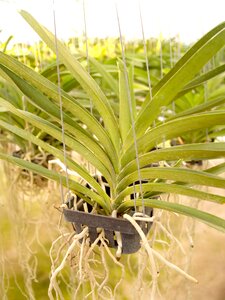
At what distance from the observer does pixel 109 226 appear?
1.85 feet

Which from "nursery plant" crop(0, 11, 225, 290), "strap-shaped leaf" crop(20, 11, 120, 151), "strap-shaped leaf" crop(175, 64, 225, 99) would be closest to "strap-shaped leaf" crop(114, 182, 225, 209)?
"nursery plant" crop(0, 11, 225, 290)

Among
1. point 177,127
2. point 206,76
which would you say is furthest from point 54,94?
point 206,76

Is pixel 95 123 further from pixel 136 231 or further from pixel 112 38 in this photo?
pixel 112 38

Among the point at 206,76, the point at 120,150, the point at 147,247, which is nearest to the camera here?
the point at 147,247

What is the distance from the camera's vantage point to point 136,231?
56 cm

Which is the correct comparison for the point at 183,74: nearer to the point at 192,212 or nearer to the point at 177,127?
the point at 177,127

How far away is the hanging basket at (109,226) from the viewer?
1.83 feet

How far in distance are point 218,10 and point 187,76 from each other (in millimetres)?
1362

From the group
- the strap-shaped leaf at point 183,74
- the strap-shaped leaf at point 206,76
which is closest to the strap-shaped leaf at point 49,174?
the strap-shaped leaf at point 183,74

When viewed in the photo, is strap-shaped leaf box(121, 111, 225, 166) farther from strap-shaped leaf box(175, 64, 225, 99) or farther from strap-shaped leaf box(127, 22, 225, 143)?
strap-shaped leaf box(175, 64, 225, 99)

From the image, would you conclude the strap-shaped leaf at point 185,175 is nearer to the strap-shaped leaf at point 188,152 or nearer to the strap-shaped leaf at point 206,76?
the strap-shaped leaf at point 188,152

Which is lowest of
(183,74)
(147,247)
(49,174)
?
(147,247)

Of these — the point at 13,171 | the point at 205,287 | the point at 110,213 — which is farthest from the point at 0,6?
the point at 205,287

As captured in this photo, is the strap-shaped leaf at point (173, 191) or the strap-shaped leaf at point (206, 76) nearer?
the strap-shaped leaf at point (173, 191)
